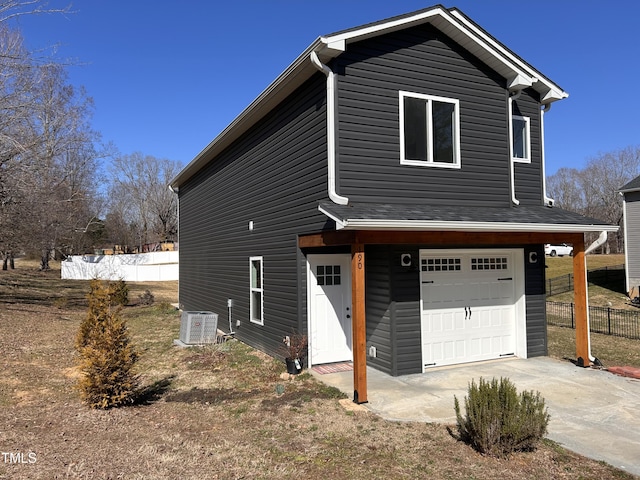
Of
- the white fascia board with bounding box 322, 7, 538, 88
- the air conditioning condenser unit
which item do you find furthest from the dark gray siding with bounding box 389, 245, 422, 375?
the air conditioning condenser unit

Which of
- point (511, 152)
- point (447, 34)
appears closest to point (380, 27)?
point (447, 34)

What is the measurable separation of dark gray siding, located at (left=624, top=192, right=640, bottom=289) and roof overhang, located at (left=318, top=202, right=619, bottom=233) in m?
15.7

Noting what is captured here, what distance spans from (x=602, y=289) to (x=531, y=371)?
18776 millimetres

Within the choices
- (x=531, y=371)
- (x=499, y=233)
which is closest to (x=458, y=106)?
Result: (x=499, y=233)

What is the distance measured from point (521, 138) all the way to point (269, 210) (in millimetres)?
5865

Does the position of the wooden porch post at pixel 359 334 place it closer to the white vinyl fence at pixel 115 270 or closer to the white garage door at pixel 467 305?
the white garage door at pixel 467 305

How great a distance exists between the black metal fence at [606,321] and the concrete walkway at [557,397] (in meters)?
6.33

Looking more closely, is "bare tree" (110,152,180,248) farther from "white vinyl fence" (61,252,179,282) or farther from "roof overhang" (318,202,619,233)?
"roof overhang" (318,202,619,233)

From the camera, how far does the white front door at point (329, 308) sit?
30.7 feet

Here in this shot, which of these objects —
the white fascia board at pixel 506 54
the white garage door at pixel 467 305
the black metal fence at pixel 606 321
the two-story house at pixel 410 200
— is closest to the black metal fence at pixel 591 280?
the black metal fence at pixel 606 321

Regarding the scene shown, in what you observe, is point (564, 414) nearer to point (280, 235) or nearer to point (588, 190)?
point (280, 235)

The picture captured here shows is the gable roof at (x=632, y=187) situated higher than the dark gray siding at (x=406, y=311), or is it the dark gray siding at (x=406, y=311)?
the gable roof at (x=632, y=187)

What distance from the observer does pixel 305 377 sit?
863cm

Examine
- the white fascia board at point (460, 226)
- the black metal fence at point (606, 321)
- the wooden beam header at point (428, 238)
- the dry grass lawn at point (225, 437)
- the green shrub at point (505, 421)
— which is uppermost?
the white fascia board at point (460, 226)
